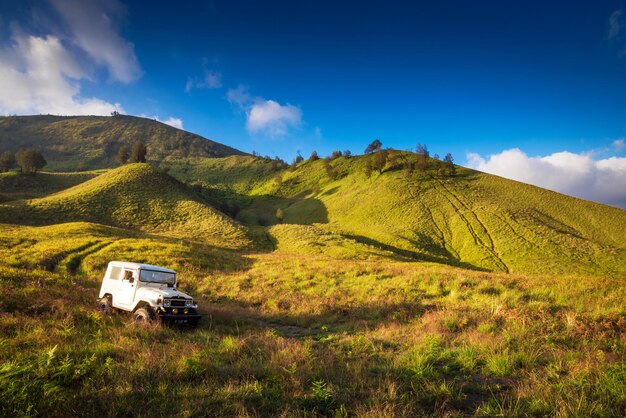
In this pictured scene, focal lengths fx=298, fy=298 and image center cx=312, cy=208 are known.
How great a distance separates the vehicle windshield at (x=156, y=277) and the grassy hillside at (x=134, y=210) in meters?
37.7

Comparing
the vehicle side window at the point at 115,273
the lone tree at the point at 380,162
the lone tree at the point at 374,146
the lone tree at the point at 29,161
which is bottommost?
the vehicle side window at the point at 115,273

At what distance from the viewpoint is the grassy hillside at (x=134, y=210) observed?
178 ft

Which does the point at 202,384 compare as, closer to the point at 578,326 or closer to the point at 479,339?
the point at 479,339

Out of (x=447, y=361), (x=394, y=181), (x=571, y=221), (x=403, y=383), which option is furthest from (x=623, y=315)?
(x=394, y=181)

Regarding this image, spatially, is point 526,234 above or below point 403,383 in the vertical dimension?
above

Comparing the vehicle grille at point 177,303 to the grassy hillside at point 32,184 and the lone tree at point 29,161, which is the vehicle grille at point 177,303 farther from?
the lone tree at point 29,161

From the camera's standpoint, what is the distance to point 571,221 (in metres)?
74.2

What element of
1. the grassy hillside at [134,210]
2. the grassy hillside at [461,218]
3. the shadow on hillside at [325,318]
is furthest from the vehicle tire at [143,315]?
the grassy hillside at [461,218]

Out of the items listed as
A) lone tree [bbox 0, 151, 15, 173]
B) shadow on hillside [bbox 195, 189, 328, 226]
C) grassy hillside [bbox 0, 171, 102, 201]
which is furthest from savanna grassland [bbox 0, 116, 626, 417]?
lone tree [bbox 0, 151, 15, 173]

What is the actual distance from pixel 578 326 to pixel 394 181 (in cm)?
9417

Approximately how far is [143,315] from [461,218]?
77.5m

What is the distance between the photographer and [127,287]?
13.6 metres

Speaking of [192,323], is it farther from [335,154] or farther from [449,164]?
[335,154]

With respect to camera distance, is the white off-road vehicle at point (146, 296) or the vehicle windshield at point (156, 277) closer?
the white off-road vehicle at point (146, 296)
